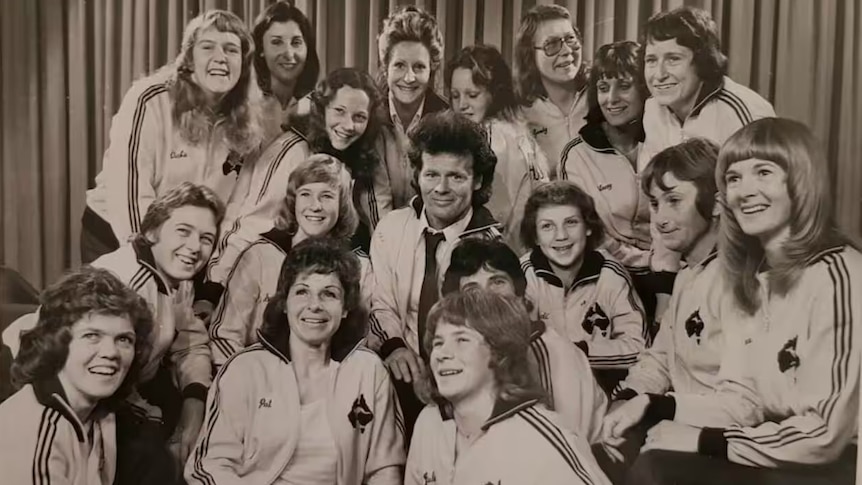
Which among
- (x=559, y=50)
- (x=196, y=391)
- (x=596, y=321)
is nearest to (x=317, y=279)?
(x=196, y=391)

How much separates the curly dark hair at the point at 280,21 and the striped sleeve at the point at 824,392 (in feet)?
3.64

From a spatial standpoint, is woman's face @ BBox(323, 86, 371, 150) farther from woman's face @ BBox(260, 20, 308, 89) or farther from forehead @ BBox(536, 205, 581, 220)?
forehead @ BBox(536, 205, 581, 220)

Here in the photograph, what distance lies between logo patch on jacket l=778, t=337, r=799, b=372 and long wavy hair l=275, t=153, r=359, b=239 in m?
0.88

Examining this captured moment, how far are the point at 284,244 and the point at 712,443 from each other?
37.4 inches

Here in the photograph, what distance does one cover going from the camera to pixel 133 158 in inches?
73.8

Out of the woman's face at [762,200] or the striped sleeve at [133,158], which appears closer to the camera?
the woman's face at [762,200]

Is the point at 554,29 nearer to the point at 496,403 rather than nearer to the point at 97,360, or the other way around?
the point at 496,403

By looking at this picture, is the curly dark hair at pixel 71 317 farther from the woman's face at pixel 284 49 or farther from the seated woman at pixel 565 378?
the seated woman at pixel 565 378

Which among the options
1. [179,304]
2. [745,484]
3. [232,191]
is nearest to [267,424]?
[179,304]

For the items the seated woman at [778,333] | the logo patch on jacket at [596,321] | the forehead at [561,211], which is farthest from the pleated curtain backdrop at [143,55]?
the logo patch on jacket at [596,321]

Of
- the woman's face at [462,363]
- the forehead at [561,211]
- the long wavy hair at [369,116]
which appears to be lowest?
the woman's face at [462,363]

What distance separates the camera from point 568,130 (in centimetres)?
182

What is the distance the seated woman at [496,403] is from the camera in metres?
1.79

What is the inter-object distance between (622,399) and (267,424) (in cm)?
72
